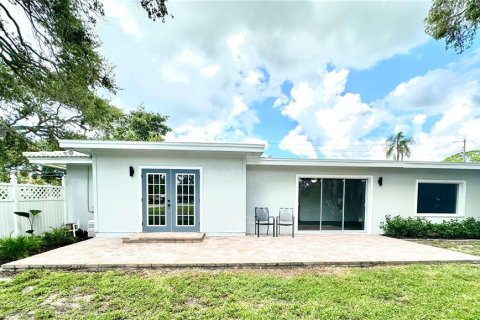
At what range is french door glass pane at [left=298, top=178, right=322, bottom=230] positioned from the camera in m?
8.16

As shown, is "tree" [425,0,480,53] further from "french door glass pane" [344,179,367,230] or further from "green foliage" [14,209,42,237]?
"green foliage" [14,209,42,237]

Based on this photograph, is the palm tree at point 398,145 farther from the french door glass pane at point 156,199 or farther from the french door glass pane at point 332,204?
the french door glass pane at point 156,199

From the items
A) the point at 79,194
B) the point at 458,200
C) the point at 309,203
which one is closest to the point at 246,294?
the point at 309,203

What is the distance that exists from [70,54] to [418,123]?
21.2m

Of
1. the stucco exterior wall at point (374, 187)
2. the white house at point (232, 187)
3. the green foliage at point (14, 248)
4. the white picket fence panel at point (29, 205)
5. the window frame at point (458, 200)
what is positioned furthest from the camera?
the window frame at point (458, 200)

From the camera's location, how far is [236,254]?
4.95 m

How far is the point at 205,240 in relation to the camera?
627cm

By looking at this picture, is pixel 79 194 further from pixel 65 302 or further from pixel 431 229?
pixel 431 229

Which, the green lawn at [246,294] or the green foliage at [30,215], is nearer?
the green lawn at [246,294]

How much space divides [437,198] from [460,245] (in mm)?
2192

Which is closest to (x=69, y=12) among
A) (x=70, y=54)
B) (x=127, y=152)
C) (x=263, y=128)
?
(x=70, y=54)

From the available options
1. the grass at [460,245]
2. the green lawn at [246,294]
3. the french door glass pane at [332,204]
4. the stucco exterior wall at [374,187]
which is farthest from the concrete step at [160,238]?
the grass at [460,245]

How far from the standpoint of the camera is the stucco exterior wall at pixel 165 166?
6.62 meters

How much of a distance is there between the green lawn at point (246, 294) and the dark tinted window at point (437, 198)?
14.6ft
